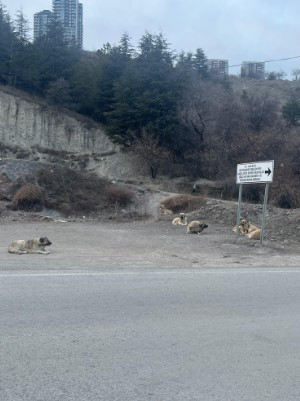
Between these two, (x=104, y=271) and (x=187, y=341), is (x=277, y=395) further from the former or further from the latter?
(x=104, y=271)

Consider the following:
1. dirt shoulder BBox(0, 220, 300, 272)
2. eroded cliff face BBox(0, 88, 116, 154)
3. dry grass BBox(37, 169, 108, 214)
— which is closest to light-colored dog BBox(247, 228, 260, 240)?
dirt shoulder BBox(0, 220, 300, 272)

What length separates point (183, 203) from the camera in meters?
32.4

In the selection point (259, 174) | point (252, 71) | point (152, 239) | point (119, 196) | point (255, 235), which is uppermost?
point (252, 71)

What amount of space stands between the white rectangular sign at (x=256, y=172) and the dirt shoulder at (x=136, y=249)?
190 cm

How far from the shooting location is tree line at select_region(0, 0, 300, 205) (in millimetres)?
49875

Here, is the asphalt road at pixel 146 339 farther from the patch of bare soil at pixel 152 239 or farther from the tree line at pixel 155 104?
the tree line at pixel 155 104

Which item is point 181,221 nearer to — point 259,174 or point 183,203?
point 183,203

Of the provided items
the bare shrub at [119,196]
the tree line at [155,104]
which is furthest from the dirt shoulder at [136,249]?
the tree line at [155,104]

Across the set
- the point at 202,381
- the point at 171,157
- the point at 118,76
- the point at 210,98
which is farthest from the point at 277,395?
the point at 118,76

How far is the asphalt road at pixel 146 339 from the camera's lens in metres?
5.79

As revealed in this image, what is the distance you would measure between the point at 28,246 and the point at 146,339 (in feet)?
29.2

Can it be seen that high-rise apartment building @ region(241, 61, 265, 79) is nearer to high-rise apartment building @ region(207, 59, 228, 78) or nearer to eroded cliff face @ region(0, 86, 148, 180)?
high-rise apartment building @ region(207, 59, 228, 78)

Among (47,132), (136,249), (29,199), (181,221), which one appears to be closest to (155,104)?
(47,132)

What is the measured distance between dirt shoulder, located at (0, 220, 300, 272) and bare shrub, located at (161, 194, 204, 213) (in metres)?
6.27
